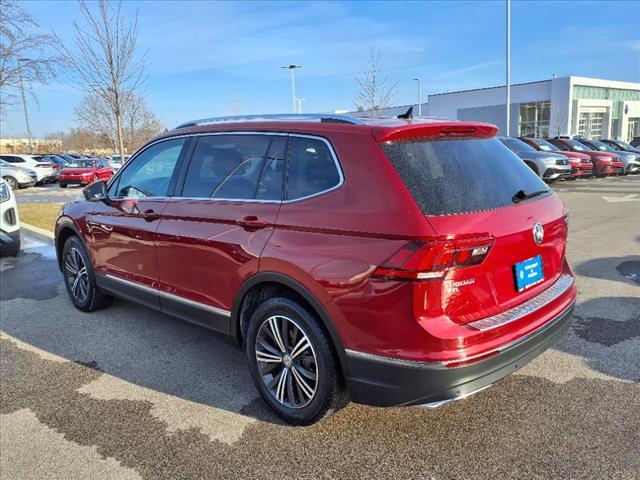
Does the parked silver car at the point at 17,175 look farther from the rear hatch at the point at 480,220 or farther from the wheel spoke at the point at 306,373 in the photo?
the rear hatch at the point at 480,220

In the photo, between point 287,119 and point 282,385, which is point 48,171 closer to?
point 287,119

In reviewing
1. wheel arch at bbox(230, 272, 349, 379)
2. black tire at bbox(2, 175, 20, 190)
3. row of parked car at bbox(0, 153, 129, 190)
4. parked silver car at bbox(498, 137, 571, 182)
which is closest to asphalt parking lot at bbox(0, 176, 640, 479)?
wheel arch at bbox(230, 272, 349, 379)

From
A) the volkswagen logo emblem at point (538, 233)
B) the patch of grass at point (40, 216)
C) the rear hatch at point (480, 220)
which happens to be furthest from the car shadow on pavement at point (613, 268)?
the patch of grass at point (40, 216)

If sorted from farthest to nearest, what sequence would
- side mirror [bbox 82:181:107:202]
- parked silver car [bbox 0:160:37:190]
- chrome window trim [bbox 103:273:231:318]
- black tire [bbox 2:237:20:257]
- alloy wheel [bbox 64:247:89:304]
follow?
parked silver car [bbox 0:160:37:190]
black tire [bbox 2:237:20:257]
alloy wheel [bbox 64:247:89:304]
side mirror [bbox 82:181:107:202]
chrome window trim [bbox 103:273:231:318]

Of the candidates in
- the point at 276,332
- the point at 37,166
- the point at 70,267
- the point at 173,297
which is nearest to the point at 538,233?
the point at 276,332

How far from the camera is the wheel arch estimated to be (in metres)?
2.67

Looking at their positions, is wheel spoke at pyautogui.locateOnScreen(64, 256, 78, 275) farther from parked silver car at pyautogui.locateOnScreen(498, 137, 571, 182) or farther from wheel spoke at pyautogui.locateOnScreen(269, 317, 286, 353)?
parked silver car at pyautogui.locateOnScreen(498, 137, 571, 182)

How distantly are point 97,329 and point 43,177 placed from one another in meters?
25.0

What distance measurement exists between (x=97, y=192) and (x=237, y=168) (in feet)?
6.33

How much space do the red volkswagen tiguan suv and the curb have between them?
627 centimetres

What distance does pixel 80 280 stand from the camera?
204 inches

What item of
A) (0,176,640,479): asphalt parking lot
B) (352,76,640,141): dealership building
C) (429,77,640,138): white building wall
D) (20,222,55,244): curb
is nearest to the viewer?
(0,176,640,479): asphalt parking lot

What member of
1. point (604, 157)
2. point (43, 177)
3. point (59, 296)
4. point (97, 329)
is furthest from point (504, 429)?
point (43, 177)

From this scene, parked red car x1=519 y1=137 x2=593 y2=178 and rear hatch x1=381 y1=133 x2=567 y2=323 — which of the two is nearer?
rear hatch x1=381 y1=133 x2=567 y2=323
